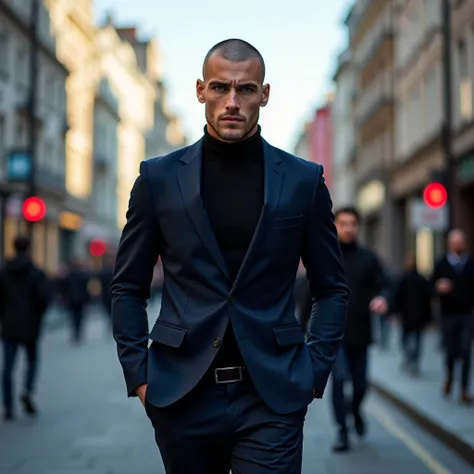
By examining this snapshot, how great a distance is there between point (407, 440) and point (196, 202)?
6436 mm

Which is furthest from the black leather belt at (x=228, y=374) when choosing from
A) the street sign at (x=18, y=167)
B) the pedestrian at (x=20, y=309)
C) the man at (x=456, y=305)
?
the street sign at (x=18, y=167)

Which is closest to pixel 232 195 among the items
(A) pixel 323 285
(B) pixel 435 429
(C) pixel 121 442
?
(A) pixel 323 285

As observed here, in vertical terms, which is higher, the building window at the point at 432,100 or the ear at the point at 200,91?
the building window at the point at 432,100

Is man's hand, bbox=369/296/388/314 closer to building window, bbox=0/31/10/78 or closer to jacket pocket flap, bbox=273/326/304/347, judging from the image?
jacket pocket flap, bbox=273/326/304/347

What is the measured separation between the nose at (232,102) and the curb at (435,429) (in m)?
5.45

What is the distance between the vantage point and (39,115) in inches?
1748

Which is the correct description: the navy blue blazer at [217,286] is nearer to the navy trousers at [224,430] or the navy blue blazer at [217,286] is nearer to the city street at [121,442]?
the navy trousers at [224,430]

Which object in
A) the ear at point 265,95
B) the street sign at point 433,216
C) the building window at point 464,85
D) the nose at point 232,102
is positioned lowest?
the nose at point 232,102

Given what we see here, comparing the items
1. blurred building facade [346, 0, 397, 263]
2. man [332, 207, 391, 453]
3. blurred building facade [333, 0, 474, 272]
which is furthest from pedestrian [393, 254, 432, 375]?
blurred building facade [346, 0, 397, 263]

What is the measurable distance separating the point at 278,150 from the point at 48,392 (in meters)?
10.4

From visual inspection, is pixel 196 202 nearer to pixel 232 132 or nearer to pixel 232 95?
pixel 232 132

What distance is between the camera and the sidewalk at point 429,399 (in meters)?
8.96

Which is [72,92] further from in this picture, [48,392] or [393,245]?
[48,392]

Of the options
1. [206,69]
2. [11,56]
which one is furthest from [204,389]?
[11,56]
